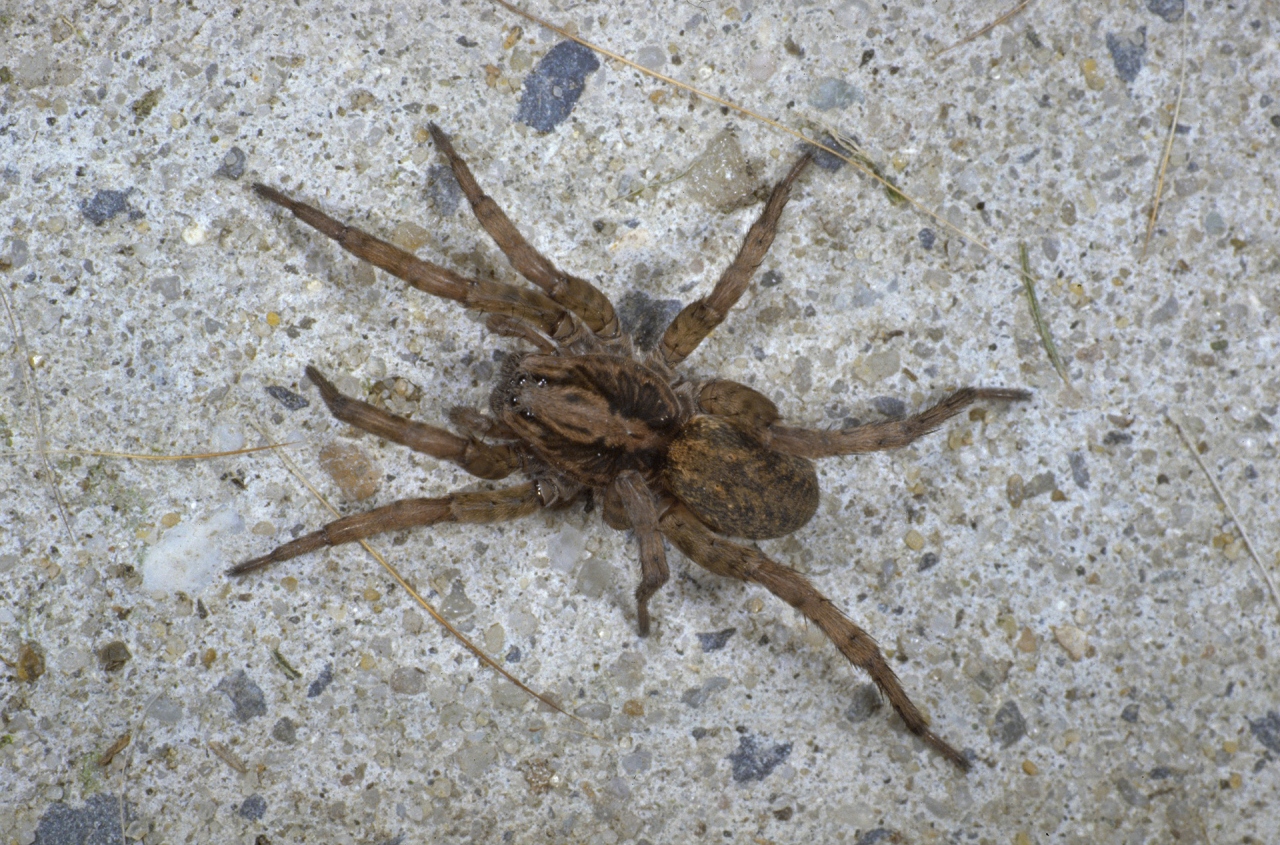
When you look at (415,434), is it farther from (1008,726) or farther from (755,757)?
(1008,726)

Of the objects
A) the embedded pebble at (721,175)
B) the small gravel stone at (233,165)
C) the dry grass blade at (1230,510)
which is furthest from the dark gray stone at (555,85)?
the dry grass blade at (1230,510)

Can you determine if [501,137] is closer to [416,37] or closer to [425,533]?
[416,37]

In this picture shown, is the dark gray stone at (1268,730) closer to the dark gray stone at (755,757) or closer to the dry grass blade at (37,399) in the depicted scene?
the dark gray stone at (755,757)

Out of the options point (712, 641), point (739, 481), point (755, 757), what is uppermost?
point (739, 481)

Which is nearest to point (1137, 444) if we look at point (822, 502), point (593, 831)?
point (822, 502)

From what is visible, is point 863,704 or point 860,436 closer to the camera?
point 860,436

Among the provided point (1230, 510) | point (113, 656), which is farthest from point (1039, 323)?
point (113, 656)

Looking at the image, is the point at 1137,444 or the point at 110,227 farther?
the point at 1137,444
